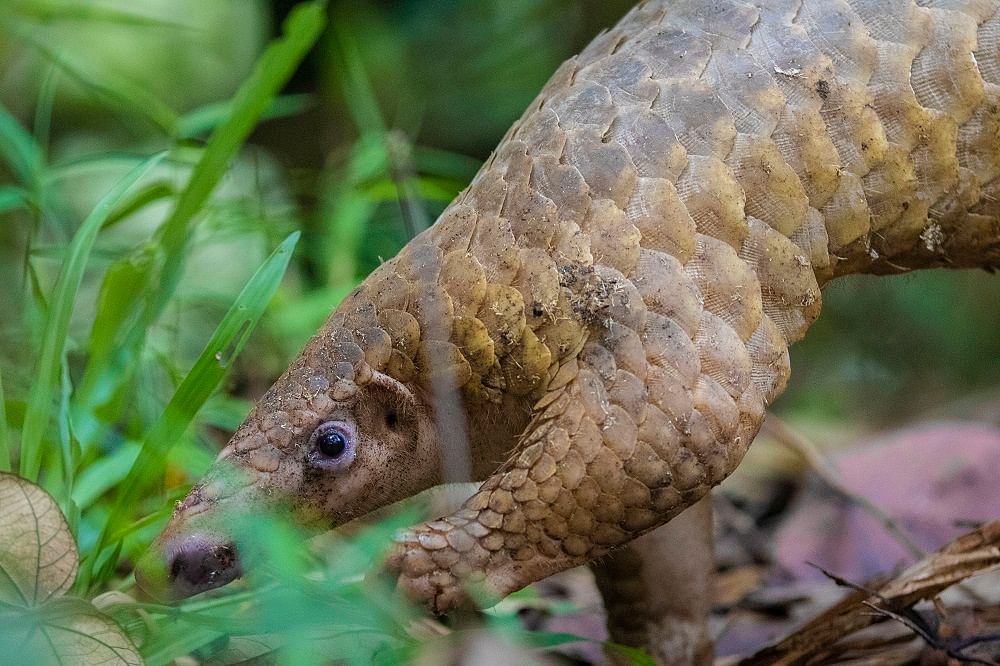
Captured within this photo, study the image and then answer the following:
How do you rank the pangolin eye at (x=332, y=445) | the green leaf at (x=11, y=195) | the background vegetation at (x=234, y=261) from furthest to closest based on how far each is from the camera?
1. the green leaf at (x=11, y=195)
2. the background vegetation at (x=234, y=261)
3. the pangolin eye at (x=332, y=445)

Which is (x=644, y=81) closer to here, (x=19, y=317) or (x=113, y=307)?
(x=113, y=307)

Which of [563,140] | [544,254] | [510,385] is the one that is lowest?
[510,385]

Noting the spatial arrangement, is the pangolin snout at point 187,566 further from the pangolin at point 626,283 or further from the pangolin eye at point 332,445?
the pangolin eye at point 332,445

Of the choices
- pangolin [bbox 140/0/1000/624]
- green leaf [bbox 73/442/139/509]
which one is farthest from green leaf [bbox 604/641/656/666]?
green leaf [bbox 73/442/139/509]

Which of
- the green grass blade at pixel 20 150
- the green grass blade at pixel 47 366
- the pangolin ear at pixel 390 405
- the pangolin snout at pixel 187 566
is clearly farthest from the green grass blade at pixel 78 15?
the pangolin snout at pixel 187 566

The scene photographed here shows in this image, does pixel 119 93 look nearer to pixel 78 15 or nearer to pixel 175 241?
pixel 78 15

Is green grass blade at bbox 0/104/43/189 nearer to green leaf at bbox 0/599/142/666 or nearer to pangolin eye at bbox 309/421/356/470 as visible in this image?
pangolin eye at bbox 309/421/356/470

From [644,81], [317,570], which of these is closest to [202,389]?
[317,570]

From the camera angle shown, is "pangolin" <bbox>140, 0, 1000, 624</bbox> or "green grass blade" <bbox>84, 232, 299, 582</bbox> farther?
"green grass blade" <bbox>84, 232, 299, 582</bbox>
